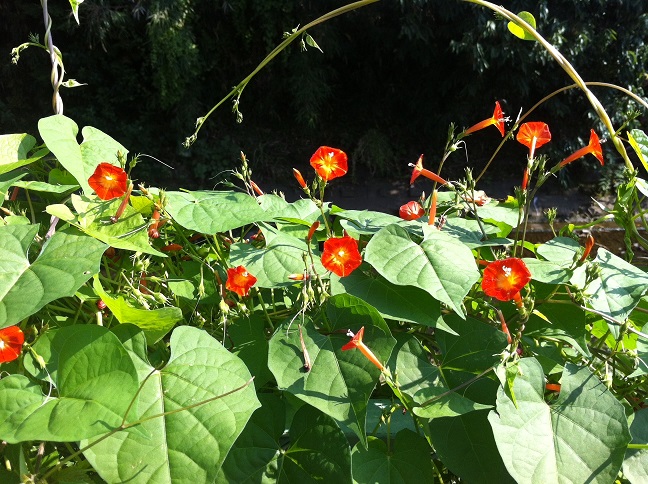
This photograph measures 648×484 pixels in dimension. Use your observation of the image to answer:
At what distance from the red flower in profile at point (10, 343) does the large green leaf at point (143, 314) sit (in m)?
0.07

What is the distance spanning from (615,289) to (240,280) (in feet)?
1.17

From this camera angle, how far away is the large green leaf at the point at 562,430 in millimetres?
526

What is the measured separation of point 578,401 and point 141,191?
46 centimetres

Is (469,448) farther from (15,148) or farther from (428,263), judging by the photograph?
(15,148)

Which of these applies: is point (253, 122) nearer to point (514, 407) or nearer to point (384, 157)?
point (384, 157)

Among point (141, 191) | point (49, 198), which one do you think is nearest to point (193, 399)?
point (141, 191)

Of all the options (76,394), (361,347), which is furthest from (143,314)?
(361,347)

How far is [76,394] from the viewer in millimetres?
498

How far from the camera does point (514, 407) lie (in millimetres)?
551

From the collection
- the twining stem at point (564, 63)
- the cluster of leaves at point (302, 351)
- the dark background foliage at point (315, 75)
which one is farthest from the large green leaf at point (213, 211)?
the dark background foliage at point (315, 75)

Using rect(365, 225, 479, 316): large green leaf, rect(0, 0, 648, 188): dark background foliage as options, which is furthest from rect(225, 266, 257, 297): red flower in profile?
rect(0, 0, 648, 188): dark background foliage

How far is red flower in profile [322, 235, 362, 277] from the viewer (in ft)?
1.97

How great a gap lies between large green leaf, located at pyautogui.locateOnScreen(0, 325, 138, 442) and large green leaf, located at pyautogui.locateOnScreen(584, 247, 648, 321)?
419mm

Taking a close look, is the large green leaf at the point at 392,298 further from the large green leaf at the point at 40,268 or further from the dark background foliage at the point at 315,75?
the dark background foliage at the point at 315,75
